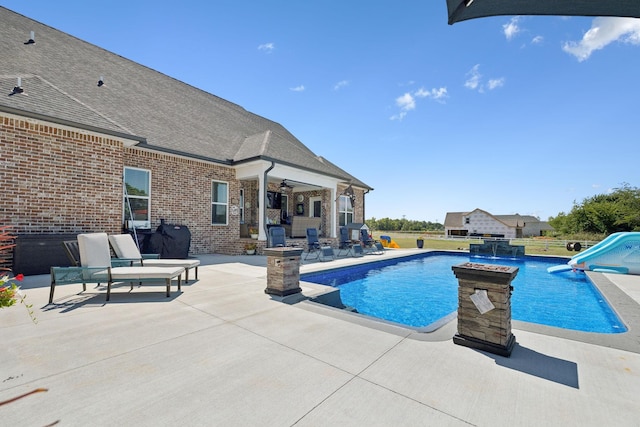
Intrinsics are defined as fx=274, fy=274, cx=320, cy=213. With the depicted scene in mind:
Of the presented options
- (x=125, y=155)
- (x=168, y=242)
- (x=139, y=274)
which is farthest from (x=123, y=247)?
(x=125, y=155)

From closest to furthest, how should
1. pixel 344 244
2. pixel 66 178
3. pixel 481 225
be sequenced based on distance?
pixel 66 178, pixel 344 244, pixel 481 225

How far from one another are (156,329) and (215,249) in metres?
8.46

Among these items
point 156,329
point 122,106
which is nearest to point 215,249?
point 122,106

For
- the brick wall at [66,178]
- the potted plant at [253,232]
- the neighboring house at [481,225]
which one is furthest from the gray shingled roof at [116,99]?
the neighboring house at [481,225]

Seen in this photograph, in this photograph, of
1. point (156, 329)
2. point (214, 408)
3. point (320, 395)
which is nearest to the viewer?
point (214, 408)

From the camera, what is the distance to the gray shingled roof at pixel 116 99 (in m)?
7.31

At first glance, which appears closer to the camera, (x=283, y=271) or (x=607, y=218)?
(x=283, y=271)

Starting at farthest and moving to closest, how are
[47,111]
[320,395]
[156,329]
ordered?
[47,111], [156,329], [320,395]

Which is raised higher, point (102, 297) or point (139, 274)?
point (139, 274)

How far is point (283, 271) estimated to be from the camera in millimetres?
4844

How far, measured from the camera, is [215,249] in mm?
11492

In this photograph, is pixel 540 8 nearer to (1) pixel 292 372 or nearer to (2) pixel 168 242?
(1) pixel 292 372

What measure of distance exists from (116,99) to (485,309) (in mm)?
13492

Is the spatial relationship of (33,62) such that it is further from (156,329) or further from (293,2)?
(156,329)
